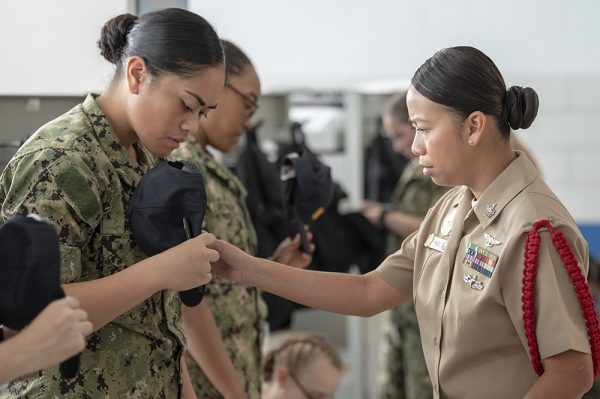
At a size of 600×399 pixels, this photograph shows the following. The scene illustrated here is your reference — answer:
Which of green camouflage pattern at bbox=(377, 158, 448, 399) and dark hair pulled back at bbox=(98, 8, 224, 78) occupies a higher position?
dark hair pulled back at bbox=(98, 8, 224, 78)

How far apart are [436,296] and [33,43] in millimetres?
1052

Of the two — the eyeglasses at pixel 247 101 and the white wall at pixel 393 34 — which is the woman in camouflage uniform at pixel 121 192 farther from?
the white wall at pixel 393 34

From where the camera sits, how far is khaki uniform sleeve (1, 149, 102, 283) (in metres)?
1.39

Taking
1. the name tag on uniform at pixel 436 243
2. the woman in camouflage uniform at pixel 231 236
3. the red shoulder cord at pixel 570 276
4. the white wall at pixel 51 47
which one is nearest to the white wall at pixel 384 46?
the white wall at pixel 51 47

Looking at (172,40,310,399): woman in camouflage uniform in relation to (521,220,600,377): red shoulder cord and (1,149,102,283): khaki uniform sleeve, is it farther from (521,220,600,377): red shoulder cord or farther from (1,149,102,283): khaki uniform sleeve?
(521,220,600,377): red shoulder cord

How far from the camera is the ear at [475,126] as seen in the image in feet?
5.62

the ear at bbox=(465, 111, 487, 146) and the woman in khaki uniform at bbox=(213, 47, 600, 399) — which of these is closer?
the woman in khaki uniform at bbox=(213, 47, 600, 399)

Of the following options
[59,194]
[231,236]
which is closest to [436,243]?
→ [231,236]

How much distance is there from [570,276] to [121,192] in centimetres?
83

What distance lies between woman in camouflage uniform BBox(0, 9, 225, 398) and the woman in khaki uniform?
0.36 meters

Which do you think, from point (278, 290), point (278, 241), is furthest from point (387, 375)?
point (278, 290)

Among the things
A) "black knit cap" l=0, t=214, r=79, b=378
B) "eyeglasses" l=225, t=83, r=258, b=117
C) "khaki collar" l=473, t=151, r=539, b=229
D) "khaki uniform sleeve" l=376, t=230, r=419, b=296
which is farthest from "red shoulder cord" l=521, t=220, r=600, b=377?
"eyeglasses" l=225, t=83, r=258, b=117

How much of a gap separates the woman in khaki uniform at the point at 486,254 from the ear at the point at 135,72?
47 cm

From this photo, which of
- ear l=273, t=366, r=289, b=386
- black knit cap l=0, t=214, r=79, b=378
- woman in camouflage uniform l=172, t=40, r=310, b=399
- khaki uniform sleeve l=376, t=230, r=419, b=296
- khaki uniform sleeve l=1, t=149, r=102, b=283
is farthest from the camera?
ear l=273, t=366, r=289, b=386
